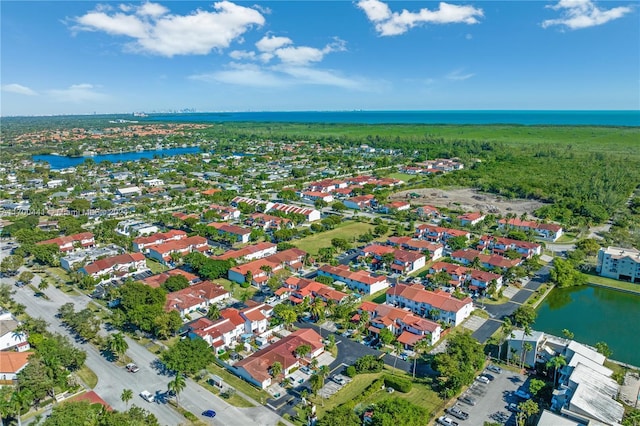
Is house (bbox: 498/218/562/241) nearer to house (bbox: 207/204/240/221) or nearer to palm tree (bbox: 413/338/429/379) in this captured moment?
palm tree (bbox: 413/338/429/379)

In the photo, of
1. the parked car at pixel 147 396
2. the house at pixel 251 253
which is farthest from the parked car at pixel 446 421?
the house at pixel 251 253

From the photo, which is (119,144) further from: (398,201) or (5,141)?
(398,201)

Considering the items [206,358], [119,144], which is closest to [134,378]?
[206,358]

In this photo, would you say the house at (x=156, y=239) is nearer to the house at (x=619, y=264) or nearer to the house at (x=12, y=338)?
the house at (x=12, y=338)

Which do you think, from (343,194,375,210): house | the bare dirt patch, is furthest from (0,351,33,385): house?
the bare dirt patch

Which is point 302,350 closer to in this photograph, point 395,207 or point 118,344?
point 118,344

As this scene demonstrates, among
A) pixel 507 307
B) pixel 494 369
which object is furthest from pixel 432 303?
pixel 494 369
